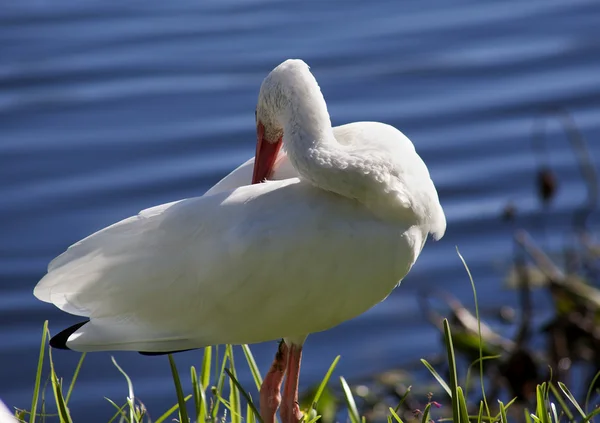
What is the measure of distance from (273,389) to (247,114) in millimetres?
4250

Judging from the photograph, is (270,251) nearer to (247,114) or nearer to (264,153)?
(264,153)

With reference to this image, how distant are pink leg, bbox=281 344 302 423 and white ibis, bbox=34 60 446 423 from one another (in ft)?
0.89

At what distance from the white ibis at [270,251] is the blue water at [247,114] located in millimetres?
2639

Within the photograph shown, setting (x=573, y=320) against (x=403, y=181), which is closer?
(x=403, y=181)

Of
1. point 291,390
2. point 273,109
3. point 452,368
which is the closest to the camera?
point 452,368

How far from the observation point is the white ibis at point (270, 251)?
399 cm

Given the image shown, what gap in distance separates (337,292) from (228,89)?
511cm

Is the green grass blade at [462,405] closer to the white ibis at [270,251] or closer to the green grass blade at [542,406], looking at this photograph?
the green grass blade at [542,406]

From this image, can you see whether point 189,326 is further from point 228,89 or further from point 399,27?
point 399,27

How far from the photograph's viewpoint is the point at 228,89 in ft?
29.5

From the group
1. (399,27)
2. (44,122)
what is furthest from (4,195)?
(399,27)

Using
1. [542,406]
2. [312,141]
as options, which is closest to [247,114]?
[312,141]

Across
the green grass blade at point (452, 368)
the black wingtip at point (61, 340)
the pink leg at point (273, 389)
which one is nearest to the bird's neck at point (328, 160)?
the green grass blade at point (452, 368)

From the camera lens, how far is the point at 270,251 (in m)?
3.99
